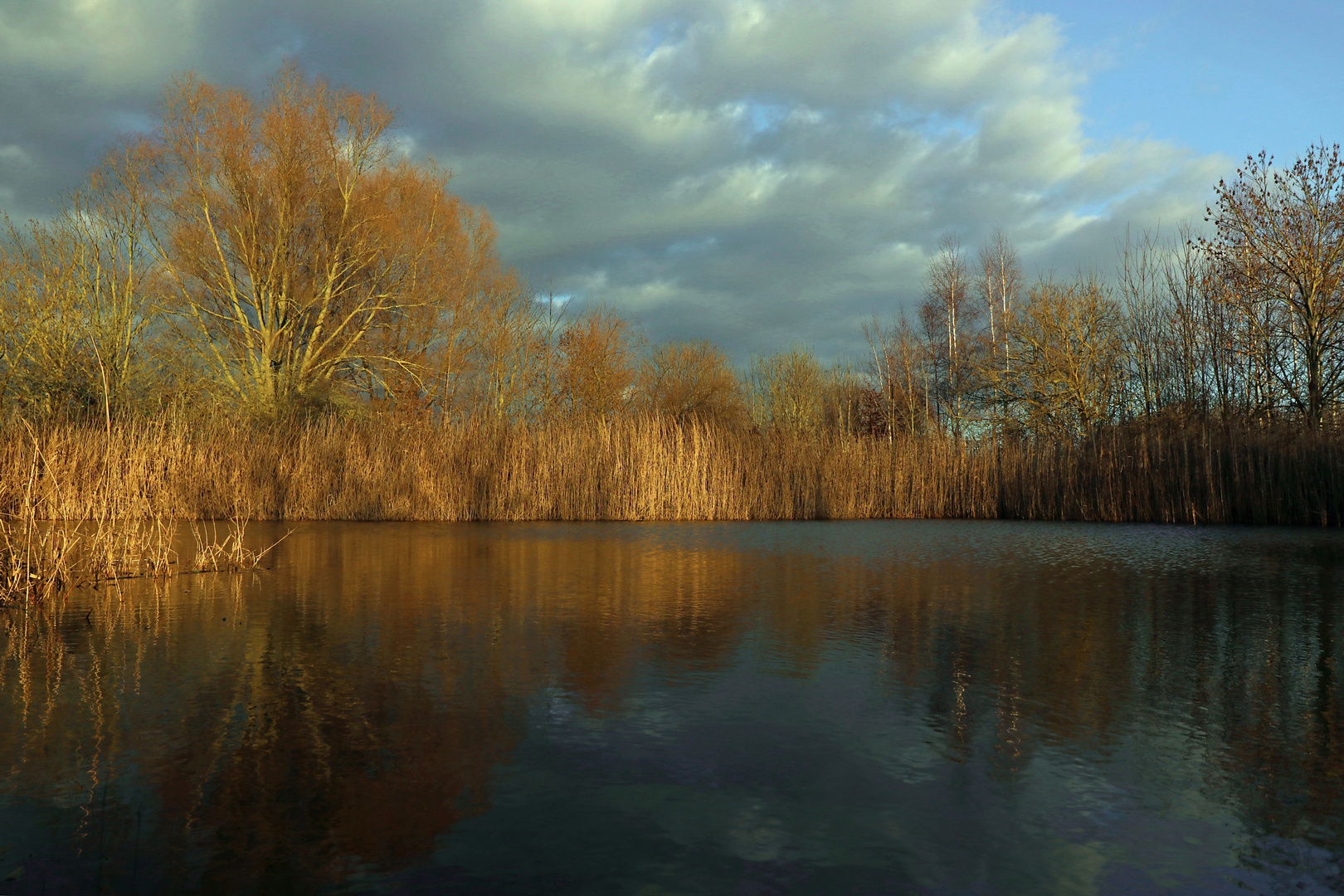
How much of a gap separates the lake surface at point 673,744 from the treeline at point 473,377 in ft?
10.8

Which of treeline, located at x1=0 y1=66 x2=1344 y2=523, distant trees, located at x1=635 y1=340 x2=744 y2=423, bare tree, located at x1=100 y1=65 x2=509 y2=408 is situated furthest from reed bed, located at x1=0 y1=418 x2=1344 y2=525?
distant trees, located at x1=635 y1=340 x2=744 y2=423

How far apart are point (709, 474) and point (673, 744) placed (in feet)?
32.6

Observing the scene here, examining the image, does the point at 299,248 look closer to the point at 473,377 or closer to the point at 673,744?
the point at 473,377

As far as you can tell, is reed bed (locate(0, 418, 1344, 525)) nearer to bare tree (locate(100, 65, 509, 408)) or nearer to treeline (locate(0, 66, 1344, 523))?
treeline (locate(0, 66, 1344, 523))

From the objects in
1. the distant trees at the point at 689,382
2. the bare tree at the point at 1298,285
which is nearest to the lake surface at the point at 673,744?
the bare tree at the point at 1298,285

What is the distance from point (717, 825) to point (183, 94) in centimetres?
1984

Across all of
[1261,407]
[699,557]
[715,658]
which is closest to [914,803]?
[715,658]

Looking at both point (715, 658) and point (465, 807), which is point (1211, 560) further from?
point (465, 807)

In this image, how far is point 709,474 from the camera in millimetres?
11906

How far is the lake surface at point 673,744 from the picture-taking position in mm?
1390

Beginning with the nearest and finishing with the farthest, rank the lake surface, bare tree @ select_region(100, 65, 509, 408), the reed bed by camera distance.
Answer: the lake surface, the reed bed, bare tree @ select_region(100, 65, 509, 408)

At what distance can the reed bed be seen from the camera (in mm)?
10711

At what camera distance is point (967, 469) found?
12.2m

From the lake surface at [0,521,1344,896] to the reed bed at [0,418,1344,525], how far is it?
24.0 feet
